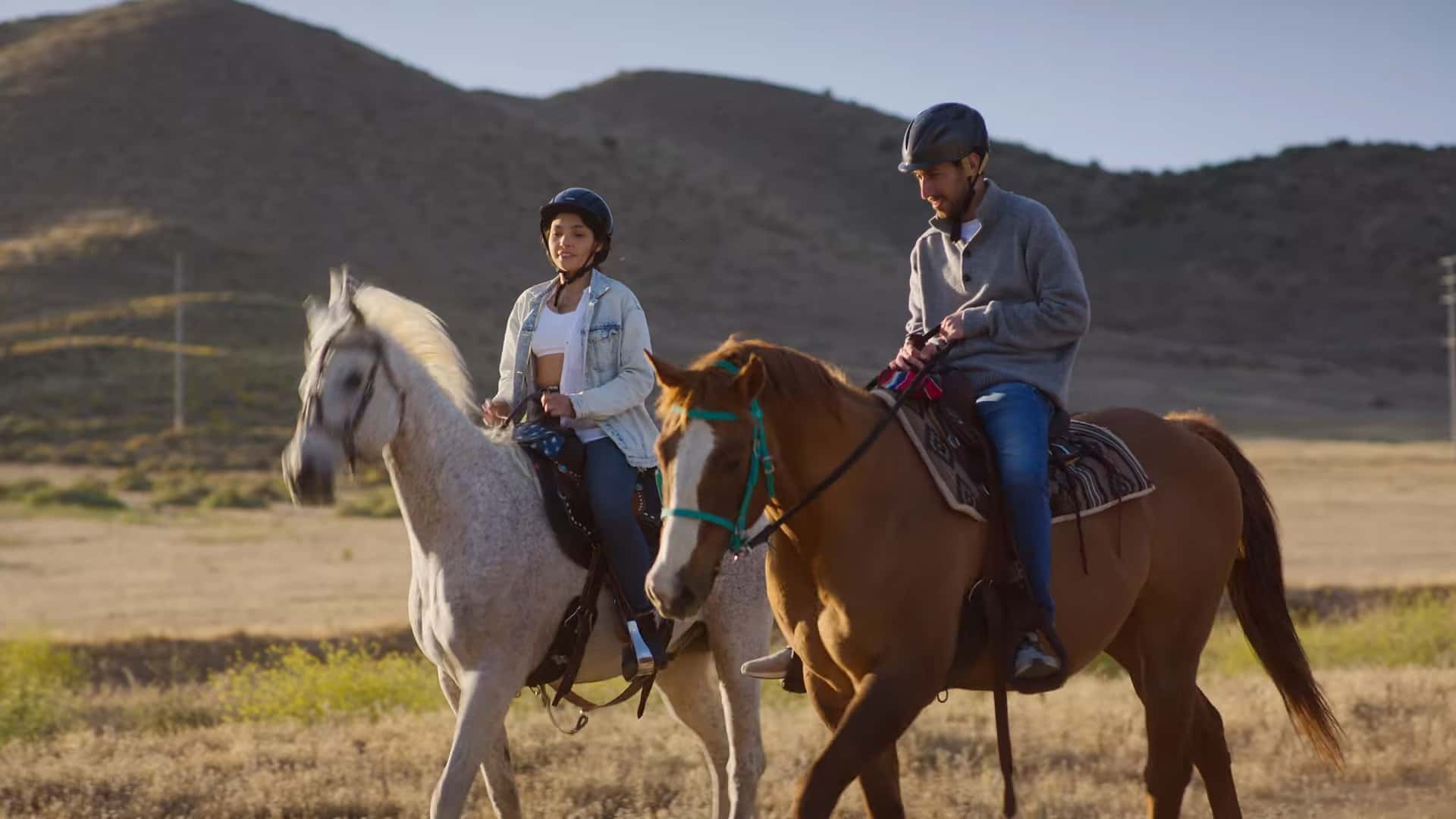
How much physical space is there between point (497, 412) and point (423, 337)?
483 millimetres

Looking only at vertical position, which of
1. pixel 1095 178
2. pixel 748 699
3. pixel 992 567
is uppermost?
pixel 1095 178

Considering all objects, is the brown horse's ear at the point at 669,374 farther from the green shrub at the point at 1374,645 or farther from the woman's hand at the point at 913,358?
the green shrub at the point at 1374,645

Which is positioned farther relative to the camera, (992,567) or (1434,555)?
(1434,555)

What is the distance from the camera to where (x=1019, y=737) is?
33.8 feet

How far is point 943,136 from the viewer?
6086 mm

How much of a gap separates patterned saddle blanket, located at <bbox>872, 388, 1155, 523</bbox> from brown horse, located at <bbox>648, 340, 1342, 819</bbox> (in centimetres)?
6

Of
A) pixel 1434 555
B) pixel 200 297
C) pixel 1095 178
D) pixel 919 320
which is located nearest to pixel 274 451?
pixel 200 297

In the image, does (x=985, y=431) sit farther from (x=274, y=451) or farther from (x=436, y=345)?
(x=274, y=451)

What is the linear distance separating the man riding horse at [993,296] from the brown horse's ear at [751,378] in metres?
1.22

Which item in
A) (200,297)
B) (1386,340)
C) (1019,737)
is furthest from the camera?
(1386,340)

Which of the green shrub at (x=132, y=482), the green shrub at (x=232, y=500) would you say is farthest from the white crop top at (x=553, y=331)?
the green shrub at (x=132, y=482)

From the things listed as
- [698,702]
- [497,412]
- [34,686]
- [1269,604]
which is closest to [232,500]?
[34,686]

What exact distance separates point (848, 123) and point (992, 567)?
146m

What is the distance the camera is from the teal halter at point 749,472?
15.8 ft
